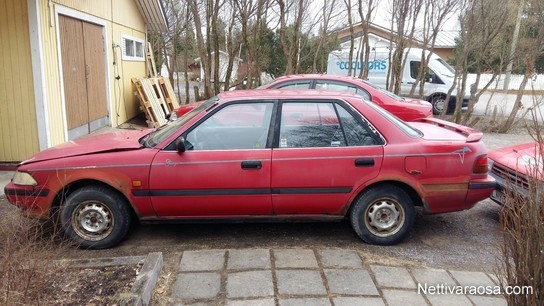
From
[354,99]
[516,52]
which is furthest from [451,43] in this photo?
[354,99]

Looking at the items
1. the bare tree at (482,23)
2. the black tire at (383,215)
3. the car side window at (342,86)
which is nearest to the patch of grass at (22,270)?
the black tire at (383,215)

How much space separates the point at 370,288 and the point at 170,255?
1895 millimetres

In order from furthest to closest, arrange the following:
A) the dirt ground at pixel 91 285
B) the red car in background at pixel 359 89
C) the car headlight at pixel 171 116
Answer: the red car in background at pixel 359 89 < the car headlight at pixel 171 116 < the dirt ground at pixel 91 285

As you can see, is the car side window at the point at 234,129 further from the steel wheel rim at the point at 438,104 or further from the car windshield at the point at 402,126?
the steel wheel rim at the point at 438,104

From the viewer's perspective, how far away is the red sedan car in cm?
418

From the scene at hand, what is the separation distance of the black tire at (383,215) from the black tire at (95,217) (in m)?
2.34

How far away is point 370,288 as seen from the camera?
3553 mm

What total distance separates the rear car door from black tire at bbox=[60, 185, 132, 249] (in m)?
1.54

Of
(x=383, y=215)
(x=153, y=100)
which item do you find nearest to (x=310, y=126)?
(x=383, y=215)

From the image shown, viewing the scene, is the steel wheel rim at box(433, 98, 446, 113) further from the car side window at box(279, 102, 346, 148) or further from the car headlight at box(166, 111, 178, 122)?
the car side window at box(279, 102, 346, 148)

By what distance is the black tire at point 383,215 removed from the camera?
14.2 feet

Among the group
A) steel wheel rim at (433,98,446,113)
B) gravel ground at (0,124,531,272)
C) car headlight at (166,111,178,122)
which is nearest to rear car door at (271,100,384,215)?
gravel ground at (0,124,531,272)

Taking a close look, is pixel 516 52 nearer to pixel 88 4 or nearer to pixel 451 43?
pixel 88 4

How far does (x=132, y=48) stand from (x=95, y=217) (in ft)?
34.0
